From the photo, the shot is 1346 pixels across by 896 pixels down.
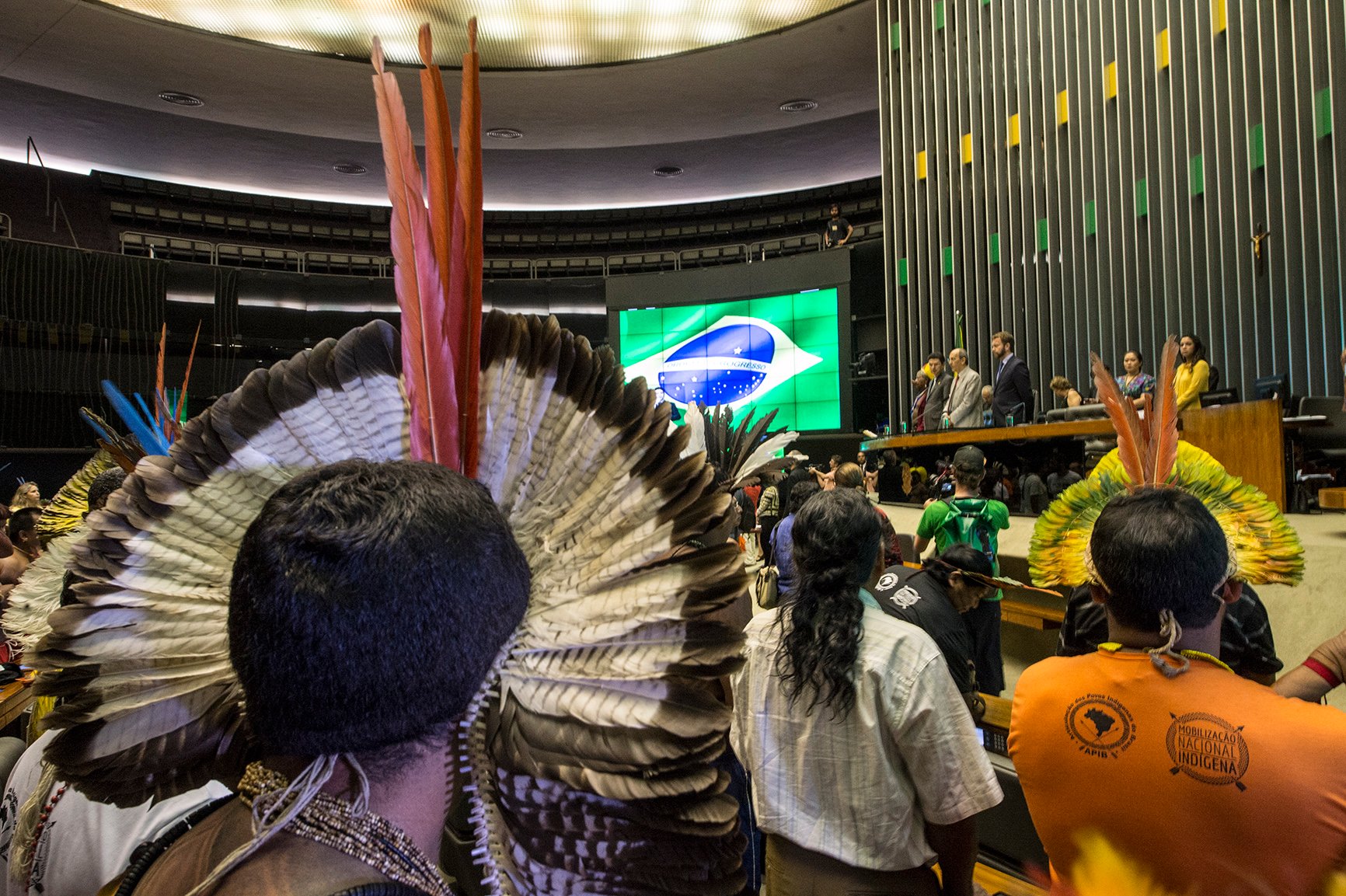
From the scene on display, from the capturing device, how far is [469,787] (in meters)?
0.66

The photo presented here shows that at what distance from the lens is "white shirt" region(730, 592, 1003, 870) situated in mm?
1490

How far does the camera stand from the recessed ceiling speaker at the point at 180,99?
33.8 feet

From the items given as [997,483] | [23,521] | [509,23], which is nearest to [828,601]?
[23,521]

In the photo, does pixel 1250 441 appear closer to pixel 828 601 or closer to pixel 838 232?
pixel 828 601

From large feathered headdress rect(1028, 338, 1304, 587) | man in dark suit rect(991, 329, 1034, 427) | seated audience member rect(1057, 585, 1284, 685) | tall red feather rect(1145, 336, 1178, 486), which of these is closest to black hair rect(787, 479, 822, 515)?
large feathered headdress rect(1028, 338, 1304, 587)

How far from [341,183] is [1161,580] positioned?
14.3 meters

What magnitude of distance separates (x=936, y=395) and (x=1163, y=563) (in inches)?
234

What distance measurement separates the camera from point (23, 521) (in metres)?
3.30

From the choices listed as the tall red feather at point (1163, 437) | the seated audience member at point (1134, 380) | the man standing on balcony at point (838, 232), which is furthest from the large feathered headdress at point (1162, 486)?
the man standing on balcony at point (838, 232)

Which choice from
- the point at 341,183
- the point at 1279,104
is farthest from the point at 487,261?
the point at 1279,104

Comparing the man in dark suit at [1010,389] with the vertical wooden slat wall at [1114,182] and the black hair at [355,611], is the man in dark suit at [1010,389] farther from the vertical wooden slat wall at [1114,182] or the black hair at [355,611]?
the black hair at [355,611]

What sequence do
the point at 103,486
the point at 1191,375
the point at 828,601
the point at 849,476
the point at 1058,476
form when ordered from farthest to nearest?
the point at 1058,476
the point at 1191,375
the point at 849,476
the point at 103,486
the point at 828,601

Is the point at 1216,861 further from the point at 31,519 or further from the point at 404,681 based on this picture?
the point at 31,519

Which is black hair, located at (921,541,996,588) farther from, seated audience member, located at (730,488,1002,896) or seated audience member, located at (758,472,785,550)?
seated audience member, located at (758,472,785,550)
